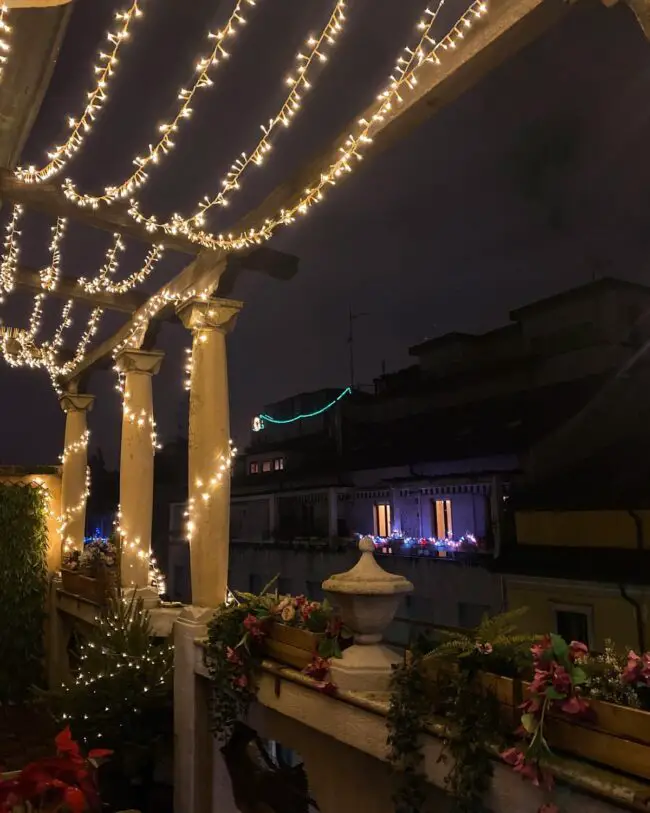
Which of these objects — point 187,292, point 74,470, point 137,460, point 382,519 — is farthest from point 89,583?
point 382,519

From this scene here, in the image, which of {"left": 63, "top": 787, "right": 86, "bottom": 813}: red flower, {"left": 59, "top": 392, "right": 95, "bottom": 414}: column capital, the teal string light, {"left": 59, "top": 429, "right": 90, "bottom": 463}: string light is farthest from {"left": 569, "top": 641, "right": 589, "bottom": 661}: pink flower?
the teal string light

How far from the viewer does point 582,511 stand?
811 cm

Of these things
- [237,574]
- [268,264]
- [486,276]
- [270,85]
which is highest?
[486,276]

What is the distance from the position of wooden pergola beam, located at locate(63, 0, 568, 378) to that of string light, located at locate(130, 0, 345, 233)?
0.25m

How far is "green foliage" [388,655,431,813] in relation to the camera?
6.74 feet

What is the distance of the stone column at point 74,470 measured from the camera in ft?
24.5

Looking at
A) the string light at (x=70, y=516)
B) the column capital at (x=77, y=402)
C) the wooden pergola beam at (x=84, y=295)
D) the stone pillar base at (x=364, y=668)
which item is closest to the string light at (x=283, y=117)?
the wooden pergola beam at (x=84, y=295)

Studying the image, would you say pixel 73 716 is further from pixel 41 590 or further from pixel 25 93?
pixel 41 590

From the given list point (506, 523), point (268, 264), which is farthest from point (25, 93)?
point (506, 523)

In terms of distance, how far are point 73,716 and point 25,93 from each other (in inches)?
128

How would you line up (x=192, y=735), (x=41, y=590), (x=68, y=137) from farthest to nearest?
(x=41, y=590)
(x=192, y=735)
(x=68, y=137)

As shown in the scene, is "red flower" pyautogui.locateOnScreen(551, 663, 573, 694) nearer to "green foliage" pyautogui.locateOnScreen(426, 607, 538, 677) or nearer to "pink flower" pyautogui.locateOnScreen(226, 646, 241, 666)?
"green foliage" pyautogui.locateOnScreen(426, 607, 538, 677)

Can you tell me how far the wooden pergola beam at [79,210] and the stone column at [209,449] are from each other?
1.39 feet

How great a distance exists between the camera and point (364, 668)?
250 cm
